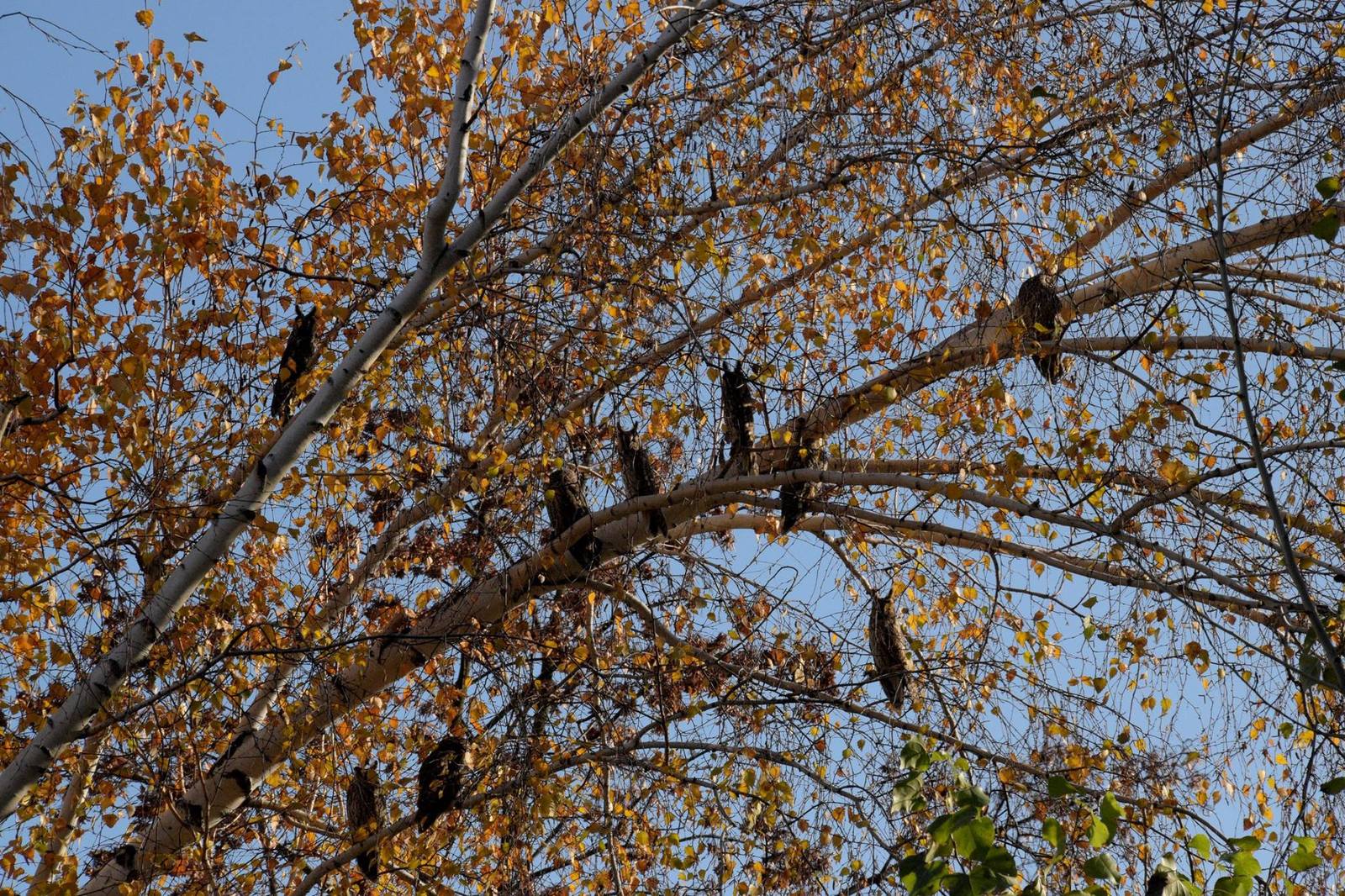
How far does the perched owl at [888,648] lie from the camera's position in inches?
196

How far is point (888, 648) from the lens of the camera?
500 cm

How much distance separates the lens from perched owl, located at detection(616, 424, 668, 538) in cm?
518

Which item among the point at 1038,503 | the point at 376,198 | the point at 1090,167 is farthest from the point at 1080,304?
the point at 376,198

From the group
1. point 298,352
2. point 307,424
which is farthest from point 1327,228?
point 298,352

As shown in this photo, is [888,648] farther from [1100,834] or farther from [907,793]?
[1100,834]

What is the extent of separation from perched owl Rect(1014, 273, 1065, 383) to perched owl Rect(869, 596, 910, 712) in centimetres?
115

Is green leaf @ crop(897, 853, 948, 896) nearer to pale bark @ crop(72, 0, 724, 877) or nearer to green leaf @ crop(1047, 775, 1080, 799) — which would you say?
green leaf @ crop(1047, 775, 1080, 799)

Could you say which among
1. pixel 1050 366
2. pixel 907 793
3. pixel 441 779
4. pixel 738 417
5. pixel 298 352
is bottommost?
pixel 907 793

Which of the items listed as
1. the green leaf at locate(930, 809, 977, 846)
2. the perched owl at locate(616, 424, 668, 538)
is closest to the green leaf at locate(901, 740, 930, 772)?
the green leaf at locate(930, 809, 977, 846)

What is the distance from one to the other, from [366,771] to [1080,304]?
3751 mm

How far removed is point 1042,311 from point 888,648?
151 centimetres

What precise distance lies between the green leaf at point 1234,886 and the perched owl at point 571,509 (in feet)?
11.2

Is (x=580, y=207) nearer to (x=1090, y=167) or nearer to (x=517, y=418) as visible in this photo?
(x=517, y=418)

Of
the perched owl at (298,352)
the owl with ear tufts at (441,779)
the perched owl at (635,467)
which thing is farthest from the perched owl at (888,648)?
the perched owl at (298,352)
